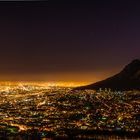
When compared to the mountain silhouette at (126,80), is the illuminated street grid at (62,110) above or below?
below

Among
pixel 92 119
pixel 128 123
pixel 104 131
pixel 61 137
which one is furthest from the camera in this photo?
pixel 92 119

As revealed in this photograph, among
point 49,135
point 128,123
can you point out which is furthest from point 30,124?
point 128,123

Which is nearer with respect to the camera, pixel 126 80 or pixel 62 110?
pixel 62 110

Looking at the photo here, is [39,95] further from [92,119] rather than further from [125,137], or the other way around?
[125,137]

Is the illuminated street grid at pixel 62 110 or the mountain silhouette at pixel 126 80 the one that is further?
the mountain silhouette at pixel 126 80
